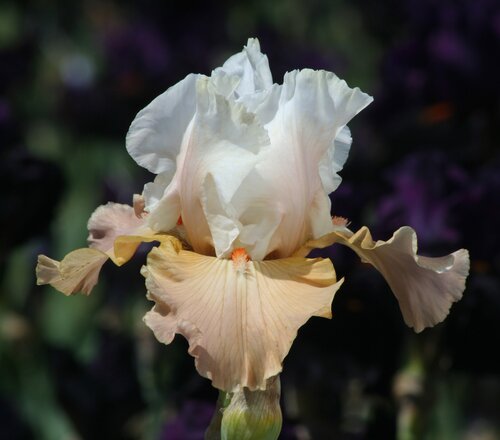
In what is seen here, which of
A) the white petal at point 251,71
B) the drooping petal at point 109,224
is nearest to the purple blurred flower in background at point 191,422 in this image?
the drooping petal at point 109,224

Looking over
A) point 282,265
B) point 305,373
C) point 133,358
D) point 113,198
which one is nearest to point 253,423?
point 282,265

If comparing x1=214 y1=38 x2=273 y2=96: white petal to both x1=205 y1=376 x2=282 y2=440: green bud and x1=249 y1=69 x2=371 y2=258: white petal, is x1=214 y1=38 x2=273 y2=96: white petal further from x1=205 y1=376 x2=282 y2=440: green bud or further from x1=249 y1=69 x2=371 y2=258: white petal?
x1=205 y1=376 x2=282 y2=440: green bud

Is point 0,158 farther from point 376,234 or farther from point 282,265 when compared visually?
point 282,265

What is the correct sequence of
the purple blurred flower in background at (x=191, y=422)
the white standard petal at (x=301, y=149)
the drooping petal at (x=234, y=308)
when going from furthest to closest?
1. the purple blurred flower in background at (x=191, y=422)
2. the white standard petal at (x=301, y=149)
3. the drooping petal at (x=234, y=308)

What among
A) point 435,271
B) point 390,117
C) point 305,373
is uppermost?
point 390,117

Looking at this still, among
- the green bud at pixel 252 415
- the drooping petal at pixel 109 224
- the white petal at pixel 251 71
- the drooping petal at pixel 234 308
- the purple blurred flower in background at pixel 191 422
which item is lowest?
the purple blurred flower in background at pixel 191 422

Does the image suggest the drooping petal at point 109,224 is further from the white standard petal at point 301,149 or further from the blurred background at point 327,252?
the blurred background at point 327,252
